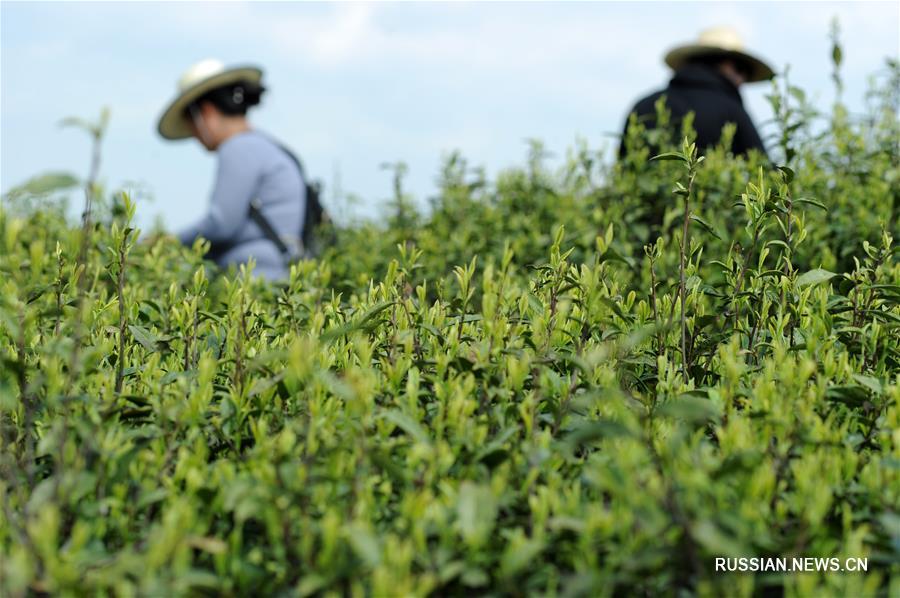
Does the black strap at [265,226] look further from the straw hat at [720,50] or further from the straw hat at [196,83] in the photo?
the straw hat at [720,50]

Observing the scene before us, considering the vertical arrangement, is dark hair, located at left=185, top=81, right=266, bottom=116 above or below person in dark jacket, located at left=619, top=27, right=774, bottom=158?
above

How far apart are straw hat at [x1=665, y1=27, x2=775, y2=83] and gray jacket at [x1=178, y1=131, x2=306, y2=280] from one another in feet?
12.5

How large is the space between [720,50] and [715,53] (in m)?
0.08

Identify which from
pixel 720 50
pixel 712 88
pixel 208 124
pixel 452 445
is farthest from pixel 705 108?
pixel 452 445

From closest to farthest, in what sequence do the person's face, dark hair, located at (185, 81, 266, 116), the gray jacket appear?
the gray jacket < dark hair, located at (185, 81, 266, 116) < the person's face

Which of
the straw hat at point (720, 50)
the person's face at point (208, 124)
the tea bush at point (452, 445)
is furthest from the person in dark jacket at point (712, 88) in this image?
the tea bush at point (452, 445)

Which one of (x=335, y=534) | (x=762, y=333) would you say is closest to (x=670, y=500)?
(x=335, y=534)

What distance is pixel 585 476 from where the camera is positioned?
6.57ft

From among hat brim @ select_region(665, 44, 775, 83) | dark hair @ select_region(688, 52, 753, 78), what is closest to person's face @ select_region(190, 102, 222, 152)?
hat brim @ select_region(665, 44, 775, 83)

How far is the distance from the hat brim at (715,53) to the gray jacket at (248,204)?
12.4ft

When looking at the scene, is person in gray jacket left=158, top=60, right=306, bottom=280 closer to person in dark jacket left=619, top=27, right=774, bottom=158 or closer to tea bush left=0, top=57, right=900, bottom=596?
person in dark jacket left=619, top=27, right=774, bottom=158

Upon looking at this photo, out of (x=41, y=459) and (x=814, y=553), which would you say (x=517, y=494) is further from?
(x=41, y=459)

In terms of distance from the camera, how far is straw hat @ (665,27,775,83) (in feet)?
28.3

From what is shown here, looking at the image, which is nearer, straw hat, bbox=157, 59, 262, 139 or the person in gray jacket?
the person in gray jacket
